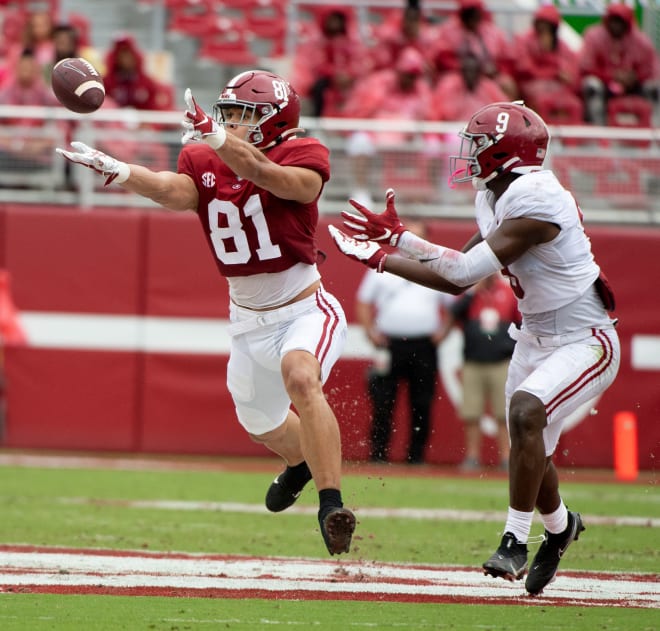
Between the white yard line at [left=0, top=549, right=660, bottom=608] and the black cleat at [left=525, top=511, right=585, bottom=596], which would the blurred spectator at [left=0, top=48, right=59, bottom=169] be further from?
the black cleat at [left=525, top=511, right=585, bottom=596]

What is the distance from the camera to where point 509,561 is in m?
5.11

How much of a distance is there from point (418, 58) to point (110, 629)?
882 centimetres

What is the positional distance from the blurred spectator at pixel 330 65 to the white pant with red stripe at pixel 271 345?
641cm

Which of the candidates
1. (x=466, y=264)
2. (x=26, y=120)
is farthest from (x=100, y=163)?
(x=26, y=120)

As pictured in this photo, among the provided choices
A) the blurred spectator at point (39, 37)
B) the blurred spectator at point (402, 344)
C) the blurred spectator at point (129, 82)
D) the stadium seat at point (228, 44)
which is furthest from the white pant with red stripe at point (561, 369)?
the stadium seat at point (228, 44)

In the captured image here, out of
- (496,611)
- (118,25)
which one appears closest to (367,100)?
(118,25)

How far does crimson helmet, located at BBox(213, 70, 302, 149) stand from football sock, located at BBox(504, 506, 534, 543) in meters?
1.91

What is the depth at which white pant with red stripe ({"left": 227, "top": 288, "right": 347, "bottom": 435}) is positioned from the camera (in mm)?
5723

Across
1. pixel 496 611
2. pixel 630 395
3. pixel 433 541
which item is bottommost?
pixel 630 395

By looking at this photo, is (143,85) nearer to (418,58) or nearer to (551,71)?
(418,58)

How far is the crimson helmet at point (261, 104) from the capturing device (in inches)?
224

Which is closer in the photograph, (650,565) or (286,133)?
(286,133)

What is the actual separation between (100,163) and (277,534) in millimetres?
2699

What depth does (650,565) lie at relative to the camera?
6.34m
